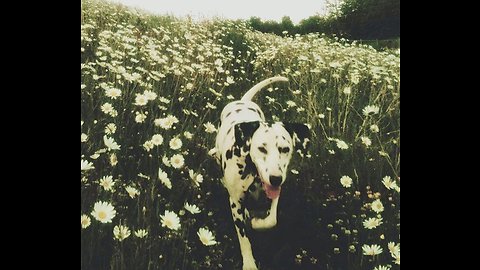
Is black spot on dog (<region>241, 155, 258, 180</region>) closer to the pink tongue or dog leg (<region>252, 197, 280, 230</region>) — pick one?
the pink tongue

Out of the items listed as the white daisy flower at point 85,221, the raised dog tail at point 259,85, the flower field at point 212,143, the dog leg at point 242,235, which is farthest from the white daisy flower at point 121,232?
the raised dog tail at point 259,85

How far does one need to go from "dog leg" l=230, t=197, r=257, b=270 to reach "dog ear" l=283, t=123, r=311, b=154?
0.37 metres

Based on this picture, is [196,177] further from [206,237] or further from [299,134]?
[299,134]

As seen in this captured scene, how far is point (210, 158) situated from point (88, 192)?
58 cm

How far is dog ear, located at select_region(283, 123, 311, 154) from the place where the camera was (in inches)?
79.7

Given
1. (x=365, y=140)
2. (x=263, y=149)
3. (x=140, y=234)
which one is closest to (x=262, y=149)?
(x=263, y=149)

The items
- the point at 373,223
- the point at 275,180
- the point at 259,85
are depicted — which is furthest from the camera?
the point at 259,85

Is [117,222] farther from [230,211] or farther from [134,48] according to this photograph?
[134,48]

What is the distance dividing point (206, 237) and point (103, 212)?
477mm

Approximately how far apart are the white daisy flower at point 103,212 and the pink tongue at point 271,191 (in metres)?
0.69

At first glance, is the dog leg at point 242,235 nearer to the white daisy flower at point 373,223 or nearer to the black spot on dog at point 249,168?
the black spot on dog at point 249,168

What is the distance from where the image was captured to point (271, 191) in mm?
1977

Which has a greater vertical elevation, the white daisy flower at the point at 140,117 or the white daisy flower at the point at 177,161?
the white daisy flower at the point at 140,117

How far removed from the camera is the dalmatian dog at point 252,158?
192 cm
